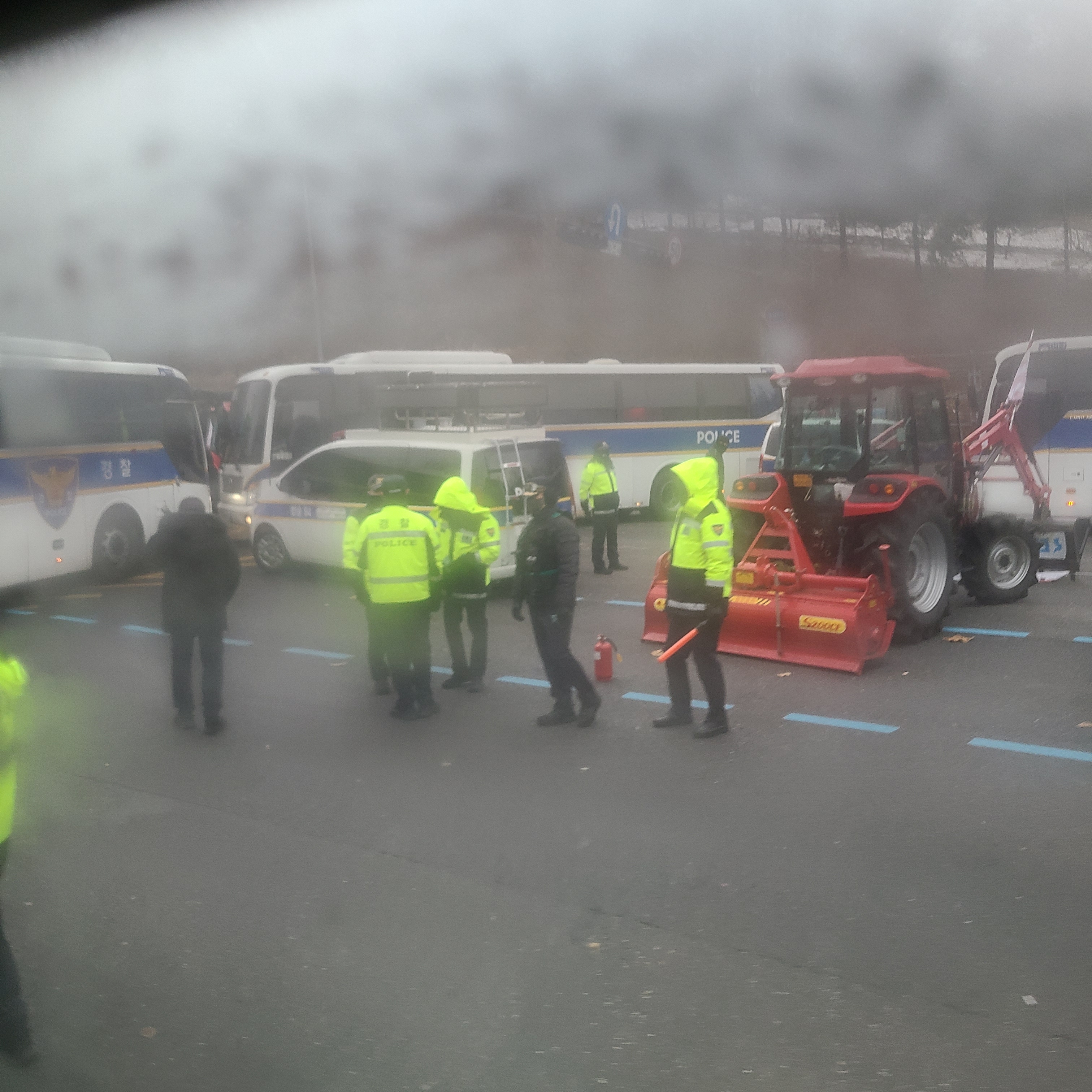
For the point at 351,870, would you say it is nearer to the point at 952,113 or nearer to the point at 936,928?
the point at 936,928

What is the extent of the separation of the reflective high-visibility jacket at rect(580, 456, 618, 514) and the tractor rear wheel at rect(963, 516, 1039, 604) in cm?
413

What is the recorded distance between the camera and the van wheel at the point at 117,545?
13078 mm

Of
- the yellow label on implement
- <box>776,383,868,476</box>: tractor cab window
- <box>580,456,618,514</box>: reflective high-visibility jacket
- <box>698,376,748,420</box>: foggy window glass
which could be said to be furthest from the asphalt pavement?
<box>698,376,748,420</box>: foggy window glass

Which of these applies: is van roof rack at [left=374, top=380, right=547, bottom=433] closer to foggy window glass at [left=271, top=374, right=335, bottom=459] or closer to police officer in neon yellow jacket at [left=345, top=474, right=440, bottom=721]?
foggy window glass at [left=271, top=374, right=335, bottom=459]

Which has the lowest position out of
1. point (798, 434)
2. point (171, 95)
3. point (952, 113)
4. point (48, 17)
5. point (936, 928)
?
point (936, 928)

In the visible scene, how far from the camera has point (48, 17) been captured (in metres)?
4.21

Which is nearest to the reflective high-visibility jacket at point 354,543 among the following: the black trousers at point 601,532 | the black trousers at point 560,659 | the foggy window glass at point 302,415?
the black trousers at point 560,659

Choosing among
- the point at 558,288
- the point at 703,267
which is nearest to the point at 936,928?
the point at 703,267

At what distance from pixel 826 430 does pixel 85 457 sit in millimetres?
8813

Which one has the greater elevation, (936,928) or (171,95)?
(171,95)

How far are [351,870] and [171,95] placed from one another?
5.00 meters

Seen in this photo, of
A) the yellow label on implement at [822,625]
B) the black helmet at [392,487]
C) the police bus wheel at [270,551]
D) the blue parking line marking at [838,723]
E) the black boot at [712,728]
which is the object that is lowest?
the blue parking line marking at [838,723]

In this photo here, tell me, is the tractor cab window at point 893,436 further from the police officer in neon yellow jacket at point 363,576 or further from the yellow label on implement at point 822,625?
the police officer in neon yellow jacket at point 363,576

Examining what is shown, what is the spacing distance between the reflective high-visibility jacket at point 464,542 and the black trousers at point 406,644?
763mm
